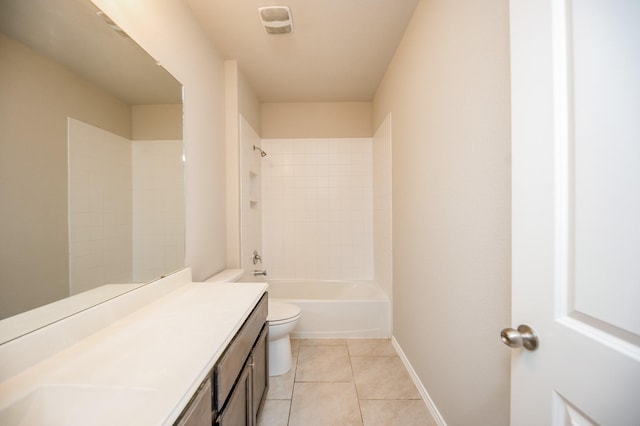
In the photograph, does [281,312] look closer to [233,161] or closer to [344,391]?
[344,391]

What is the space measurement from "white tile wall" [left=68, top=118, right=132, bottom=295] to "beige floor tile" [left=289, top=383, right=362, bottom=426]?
1.23 m

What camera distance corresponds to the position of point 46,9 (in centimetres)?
77

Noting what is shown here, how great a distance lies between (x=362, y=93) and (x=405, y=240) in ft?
6.03

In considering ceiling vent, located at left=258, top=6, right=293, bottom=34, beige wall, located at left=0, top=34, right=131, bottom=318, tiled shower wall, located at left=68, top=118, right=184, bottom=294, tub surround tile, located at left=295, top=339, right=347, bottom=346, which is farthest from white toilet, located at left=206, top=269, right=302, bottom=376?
ceiling vent, located at left=258, top=6, right=293, bottom=34

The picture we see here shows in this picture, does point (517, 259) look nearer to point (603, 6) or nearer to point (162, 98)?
point (603, 6)

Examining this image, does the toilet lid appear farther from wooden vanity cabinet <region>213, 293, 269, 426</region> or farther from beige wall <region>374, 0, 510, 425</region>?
beige wall <region>374, 0, 510, 425</region>

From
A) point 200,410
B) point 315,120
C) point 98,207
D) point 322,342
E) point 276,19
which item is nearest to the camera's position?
point 200,410

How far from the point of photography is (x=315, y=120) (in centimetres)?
304

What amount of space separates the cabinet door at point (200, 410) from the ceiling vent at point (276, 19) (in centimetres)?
196

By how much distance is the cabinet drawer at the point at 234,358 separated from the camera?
758 mm

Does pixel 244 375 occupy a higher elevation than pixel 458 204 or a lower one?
lower

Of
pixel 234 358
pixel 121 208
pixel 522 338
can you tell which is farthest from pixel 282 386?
pixel 522 338

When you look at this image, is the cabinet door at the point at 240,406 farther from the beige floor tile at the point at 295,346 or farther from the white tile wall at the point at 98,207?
the beige floor tile at the point at 295,346

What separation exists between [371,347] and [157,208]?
2.02 m
